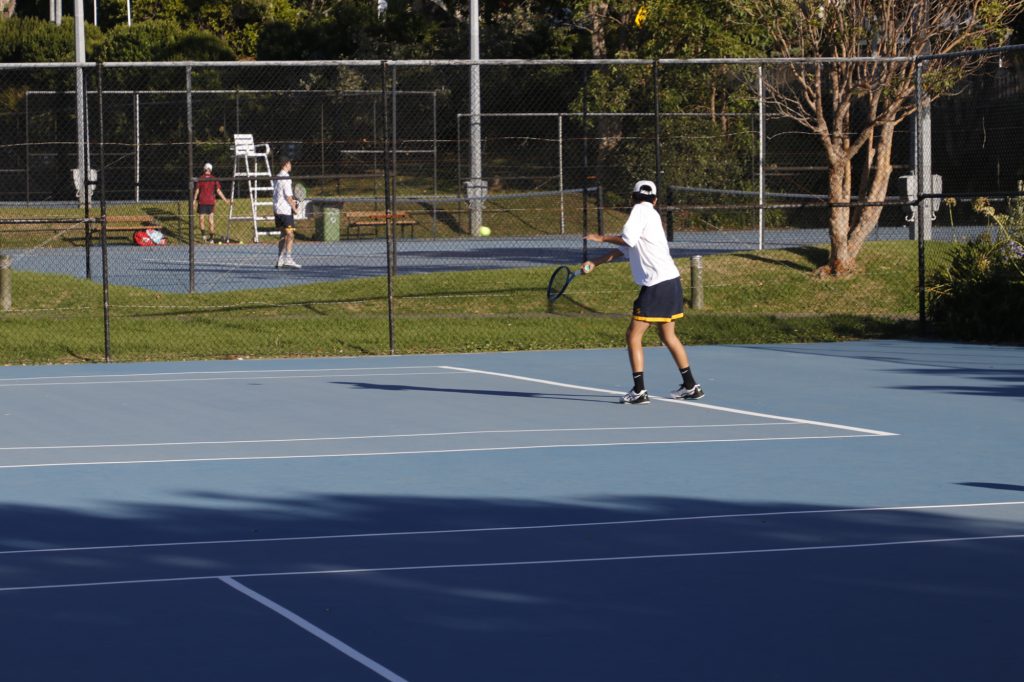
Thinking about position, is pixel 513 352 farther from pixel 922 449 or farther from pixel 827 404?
pixel 922 449

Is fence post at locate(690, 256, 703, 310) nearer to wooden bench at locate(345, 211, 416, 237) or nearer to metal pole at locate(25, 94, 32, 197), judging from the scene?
wooden bench at locate(345, 211, 416, 237)

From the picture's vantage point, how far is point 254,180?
34.1 m

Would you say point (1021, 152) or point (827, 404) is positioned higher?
point (1021, 152)

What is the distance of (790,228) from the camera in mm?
30625

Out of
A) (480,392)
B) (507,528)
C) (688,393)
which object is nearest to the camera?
(507,528)

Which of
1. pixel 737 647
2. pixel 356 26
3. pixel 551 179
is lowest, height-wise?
pixel 737 647

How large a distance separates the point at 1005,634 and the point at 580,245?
862 inches

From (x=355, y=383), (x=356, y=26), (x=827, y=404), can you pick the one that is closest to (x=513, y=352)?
(x=355, y=383)

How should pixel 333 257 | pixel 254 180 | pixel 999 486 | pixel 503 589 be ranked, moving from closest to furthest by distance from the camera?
1. pixel 503 589
2. pixel 999 486
3. pixel 333 257
4. pixel 254 180

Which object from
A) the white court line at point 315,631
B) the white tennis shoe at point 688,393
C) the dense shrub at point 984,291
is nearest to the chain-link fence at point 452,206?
the dense shrub at point 984,291

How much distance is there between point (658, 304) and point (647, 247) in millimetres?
493

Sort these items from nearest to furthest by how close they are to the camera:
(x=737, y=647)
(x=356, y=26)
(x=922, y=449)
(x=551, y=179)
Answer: (x=737, y=647)
(x=922, y=449)
(x=551, y=179)
(x=356, y=26)

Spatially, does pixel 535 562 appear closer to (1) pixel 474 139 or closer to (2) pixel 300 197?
(1) pixel 474 139

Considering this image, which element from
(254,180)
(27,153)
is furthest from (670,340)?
(254,180)
